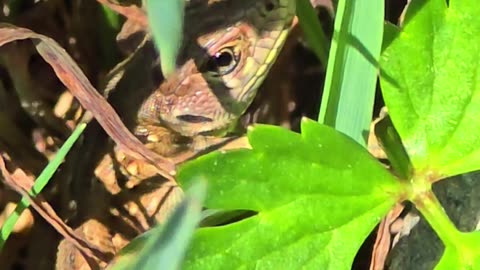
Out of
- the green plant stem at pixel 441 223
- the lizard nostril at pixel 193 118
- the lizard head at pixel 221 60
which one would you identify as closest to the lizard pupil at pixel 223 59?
the lizard head at pixel 221 60

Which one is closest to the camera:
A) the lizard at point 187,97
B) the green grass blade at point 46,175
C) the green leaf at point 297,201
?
the green leaf at point 297,201

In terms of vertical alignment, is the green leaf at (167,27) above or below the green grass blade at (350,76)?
above

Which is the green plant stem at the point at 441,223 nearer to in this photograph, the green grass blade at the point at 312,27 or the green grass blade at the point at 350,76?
the green grass blade at the point at 350,76

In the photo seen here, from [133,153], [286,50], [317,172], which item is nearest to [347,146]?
[317,172]

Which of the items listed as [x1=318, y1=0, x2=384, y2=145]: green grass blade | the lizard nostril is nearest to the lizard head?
the lizard nostril

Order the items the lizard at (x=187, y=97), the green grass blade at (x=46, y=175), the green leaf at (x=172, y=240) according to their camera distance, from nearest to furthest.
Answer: the green leaf at (x=172, y=240), the green grass blade at (x=46, y=175), the lizard at (x=187, y=97)

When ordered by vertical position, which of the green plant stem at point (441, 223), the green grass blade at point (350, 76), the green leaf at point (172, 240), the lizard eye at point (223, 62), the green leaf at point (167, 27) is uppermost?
the green leaf at point (167, 27)

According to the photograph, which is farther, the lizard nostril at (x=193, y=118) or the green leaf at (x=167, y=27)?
the lizard nostril at (x=193, y=118)
